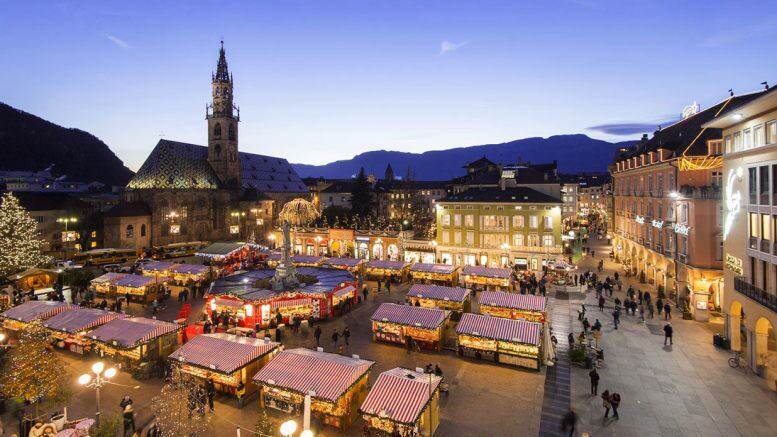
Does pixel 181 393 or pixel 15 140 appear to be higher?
pixel 15 140

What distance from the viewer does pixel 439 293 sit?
28.6 m

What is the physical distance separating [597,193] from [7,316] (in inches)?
5253

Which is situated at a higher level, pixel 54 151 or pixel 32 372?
pixel 54 151

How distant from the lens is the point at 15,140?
131750 mm

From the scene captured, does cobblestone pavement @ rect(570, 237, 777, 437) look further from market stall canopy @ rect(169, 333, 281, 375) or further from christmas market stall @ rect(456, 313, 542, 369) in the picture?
market stall canopy @ rect(169, 333, 281, 375)

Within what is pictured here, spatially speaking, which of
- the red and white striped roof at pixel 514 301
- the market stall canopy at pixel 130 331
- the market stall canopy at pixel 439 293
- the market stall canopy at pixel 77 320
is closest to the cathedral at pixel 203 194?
the market stall canopy at pixel 77 320

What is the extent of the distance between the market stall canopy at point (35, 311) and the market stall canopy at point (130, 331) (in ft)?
18.8

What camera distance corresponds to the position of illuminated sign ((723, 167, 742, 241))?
21047mm

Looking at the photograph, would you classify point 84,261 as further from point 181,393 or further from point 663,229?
point 663,229

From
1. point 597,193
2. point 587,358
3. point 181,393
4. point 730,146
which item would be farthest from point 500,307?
point 597,193

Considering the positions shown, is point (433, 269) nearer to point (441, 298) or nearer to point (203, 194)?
point (441, 298)

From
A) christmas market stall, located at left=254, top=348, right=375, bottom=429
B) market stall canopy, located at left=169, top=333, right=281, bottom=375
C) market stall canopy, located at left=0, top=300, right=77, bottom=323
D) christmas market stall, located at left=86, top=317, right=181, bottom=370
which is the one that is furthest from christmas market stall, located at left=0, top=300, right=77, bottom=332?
christmas market stall, located at left=254, top=348, right=375, bottom=429

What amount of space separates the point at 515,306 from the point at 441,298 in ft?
17.3

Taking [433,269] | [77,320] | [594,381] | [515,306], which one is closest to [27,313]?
[77,320]
